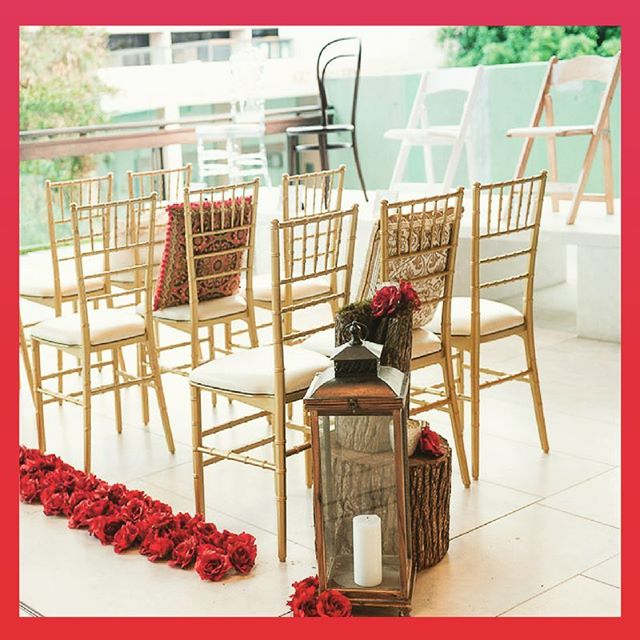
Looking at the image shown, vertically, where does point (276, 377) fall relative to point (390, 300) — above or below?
below

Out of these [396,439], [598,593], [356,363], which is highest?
[356,363]

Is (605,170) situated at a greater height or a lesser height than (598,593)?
greater

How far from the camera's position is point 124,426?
15.2ft

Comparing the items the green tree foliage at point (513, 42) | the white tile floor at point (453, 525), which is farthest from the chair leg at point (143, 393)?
the green tree foliage at point (513, 42)

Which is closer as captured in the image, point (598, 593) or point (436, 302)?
point (598, 593)

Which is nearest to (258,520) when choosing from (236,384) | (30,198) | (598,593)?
(236,384)

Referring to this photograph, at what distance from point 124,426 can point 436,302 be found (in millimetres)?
1611

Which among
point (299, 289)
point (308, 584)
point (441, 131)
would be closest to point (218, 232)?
point (299, 289)

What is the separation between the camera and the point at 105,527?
3.47 meters

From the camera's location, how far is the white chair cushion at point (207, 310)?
417 centimetres

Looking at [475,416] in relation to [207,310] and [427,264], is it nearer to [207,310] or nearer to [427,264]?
[427,264]

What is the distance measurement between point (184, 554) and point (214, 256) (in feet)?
4.11

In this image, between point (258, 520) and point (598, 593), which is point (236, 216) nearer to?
point (258, 520)

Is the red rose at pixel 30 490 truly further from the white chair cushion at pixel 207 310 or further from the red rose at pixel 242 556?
the red rose at pixel 242 556
